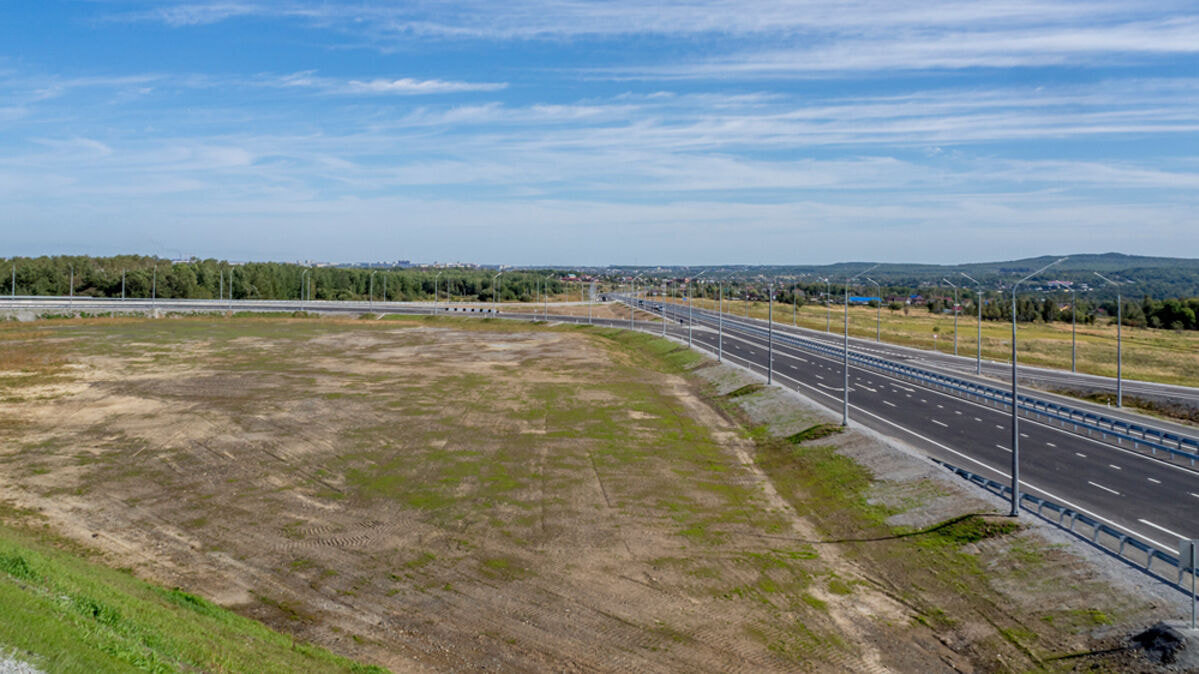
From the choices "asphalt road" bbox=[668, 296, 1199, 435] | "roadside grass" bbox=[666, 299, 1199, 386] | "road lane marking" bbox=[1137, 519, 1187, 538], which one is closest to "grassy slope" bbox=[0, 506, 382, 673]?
"road lane marking" bbox=[1137, 519, 1187, 538]

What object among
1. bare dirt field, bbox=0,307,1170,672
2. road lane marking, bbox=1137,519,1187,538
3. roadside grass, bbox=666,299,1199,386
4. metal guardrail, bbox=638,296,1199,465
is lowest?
bare dirt field, bbox=0,307,1170,672

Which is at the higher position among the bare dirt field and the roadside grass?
the roadside grass

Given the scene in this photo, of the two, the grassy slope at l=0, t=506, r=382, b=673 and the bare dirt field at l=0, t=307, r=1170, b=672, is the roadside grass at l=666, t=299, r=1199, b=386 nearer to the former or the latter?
the bare dirt field at l=0, t=307, r=1170, b=672

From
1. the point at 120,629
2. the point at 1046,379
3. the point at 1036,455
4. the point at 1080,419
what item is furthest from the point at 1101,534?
the point at 1046,379

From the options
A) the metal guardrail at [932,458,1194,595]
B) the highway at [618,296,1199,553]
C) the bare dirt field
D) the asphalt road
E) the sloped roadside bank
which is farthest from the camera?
the asphalt road

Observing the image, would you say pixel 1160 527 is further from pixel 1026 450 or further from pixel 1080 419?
pixel 1080 419

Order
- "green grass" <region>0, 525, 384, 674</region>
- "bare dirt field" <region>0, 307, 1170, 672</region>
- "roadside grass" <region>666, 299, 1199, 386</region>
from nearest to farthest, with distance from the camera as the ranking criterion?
1. "green grass" <region>0, 525, 384, 674</region>
2. "bare dirt field" <region>0, 307, 1170, 672</region>
3. "roadside grass" <region>666, 299, 1199, 386</region>

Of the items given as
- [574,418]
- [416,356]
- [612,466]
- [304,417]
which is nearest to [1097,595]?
[612,466]

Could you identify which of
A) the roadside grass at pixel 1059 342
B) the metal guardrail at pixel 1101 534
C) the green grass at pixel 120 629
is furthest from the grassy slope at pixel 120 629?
the roadside grass at pixel 1059 342
